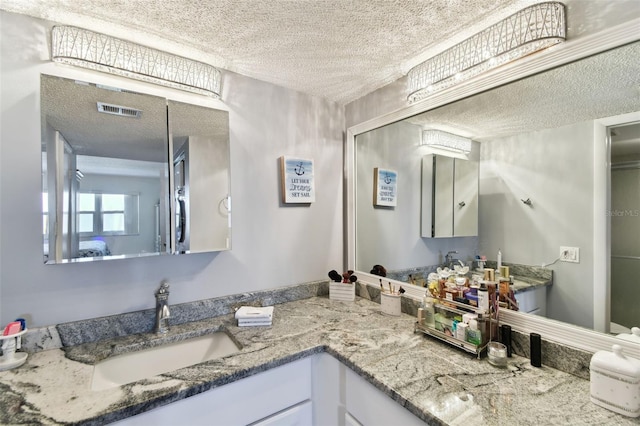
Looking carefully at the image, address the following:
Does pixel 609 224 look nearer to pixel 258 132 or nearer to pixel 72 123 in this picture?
pixel 258 132

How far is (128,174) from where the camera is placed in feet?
3.77

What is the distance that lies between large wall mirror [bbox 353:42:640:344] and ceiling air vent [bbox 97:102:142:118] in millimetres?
1344

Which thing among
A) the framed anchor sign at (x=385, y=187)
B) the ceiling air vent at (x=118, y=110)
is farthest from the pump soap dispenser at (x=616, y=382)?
the ceiling air vent at (x=118, y=110)

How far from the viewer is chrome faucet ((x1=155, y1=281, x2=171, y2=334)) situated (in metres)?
1.21

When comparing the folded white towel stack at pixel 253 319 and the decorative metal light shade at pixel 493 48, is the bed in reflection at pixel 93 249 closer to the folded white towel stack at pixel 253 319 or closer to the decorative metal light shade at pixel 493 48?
the folded white towel stack at pixel 253 319

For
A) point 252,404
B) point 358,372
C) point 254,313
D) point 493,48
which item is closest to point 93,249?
point 254,313

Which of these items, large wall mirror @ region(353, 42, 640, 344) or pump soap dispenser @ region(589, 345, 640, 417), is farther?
large wall mirror @ region(353, 42, 640, 344)

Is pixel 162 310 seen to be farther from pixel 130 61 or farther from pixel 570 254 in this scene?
pixel 570 254

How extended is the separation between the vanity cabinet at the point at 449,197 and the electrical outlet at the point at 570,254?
0.30m

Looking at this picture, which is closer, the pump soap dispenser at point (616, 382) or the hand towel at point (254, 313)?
the pump soap dispenser at point (616, 382)

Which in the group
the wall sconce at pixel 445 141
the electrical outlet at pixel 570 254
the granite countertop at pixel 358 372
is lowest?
the granite countertop at pixel 358 372

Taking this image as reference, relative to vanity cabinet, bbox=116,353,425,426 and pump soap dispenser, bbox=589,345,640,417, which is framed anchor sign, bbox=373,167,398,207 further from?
pump soap dispenser, bbox=589,345,640,417

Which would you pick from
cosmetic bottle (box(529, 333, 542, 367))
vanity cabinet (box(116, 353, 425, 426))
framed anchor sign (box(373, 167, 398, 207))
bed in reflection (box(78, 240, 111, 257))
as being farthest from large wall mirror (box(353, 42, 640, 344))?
bed in reflection (box(78, 240, 111, 257))

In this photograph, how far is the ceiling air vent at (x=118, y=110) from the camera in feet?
3.64
